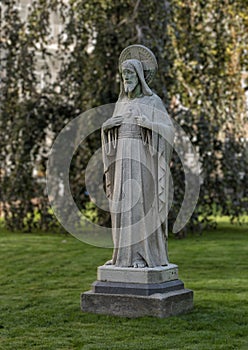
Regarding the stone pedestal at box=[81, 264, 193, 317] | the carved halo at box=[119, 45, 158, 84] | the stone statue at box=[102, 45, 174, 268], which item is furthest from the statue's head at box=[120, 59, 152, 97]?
the stone pedestal at box=[81, 264, 193, 317]

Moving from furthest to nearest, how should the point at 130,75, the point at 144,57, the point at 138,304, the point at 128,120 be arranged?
the point at 144,57, the point at 130,75, the point at 128,120, the point at 138,304

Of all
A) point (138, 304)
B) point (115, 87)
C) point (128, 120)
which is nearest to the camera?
point (138, 304)

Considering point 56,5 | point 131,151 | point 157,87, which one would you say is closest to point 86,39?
point 56,5

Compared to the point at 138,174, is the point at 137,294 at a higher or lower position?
lower

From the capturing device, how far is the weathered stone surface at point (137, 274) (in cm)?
830

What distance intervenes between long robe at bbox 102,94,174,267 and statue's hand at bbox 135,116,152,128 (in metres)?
0.02

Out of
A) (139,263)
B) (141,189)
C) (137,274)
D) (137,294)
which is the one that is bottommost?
(137,294)

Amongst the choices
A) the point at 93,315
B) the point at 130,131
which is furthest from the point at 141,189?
the point at 93,315

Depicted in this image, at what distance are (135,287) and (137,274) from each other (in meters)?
0.14

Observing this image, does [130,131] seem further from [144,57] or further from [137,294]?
[137,294]

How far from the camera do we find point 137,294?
8320mm

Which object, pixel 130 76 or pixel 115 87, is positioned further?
pixel 115 87

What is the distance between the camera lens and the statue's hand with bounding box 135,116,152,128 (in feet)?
27.7

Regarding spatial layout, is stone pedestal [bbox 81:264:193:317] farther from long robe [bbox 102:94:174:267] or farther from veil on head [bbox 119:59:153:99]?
veil on head [bbox 119:59:153:99]
